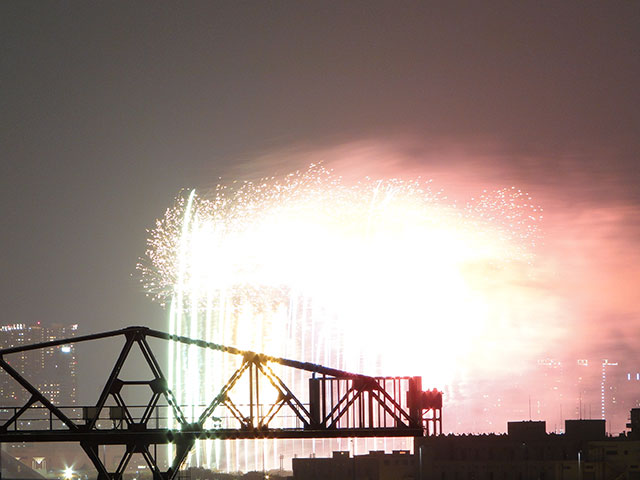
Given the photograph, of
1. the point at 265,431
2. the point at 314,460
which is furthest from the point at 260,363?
the point at 314,460

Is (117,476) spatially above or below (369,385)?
below

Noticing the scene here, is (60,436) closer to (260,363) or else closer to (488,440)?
(260,363)

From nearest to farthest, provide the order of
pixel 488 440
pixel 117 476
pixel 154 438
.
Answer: pixel 117 476, pixel 154 438, pixel 488 440

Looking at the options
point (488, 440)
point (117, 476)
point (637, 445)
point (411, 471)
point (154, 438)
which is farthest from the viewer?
→ point (488, 440)

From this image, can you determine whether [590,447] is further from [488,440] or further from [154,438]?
[154,438]

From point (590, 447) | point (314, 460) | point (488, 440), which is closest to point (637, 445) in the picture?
point (590, 447)

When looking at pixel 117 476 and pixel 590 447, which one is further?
pixel 590 447
